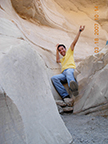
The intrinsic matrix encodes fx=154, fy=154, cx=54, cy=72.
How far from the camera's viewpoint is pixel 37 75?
1.20 meters

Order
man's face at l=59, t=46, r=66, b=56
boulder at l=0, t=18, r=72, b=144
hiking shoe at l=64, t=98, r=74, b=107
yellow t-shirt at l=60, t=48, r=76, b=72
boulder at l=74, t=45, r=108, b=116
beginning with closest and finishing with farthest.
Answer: boulder at l=0, t=18, r=72, b=144 → boulder at l=74, t=45, r=108, b=116 → hiking shoe at l=64, t=98, r=74, b=107 → yellow t-shirt at l=60, t=48, r=76, b=72 → man's face at l=59, t=46, r=66, b=56

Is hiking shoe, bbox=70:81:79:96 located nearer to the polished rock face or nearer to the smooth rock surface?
the polished rock face

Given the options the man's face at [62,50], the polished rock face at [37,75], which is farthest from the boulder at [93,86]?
the man's face at [62,50]

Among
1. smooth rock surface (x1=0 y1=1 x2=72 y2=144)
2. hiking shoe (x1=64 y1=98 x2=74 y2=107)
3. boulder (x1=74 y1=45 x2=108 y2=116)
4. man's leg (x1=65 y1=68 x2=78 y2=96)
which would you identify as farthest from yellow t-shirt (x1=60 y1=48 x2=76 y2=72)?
smooth rock surface (x1=0 y1=1 x2=72 y2=144)

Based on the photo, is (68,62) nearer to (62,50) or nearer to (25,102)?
(62,50)

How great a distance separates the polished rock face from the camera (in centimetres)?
86

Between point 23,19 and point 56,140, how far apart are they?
2.60 m

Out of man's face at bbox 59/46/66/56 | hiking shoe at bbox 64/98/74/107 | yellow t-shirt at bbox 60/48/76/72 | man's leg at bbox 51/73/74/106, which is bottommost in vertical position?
hiking shoe at bbox 64/98/74/107

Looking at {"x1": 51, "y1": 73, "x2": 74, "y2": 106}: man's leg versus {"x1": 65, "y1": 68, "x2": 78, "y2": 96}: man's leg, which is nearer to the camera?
{"x1": 65, "y1": 68, "x2": 78, "y2": 96}: man's leg

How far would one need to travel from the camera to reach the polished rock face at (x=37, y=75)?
86 centimetres

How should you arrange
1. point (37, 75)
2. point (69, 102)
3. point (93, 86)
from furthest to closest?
1. point (69, 102)
2. point (93, 86)
3. point (37, 75)

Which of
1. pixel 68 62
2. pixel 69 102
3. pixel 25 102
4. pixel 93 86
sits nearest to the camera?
pixel 25 102

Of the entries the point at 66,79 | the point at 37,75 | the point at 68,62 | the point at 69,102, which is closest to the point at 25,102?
the point at 37,75

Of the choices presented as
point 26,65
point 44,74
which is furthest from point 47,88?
point 26,65
